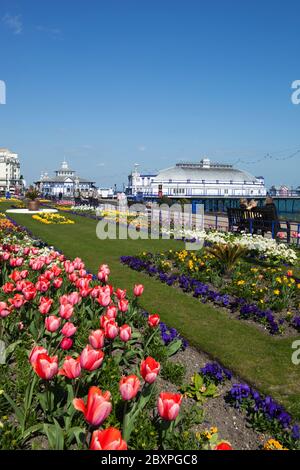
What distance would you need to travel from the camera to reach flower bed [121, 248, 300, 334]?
6.77 m

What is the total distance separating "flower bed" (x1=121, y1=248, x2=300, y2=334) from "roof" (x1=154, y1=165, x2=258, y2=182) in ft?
259

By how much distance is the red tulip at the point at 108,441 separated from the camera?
2.07 m

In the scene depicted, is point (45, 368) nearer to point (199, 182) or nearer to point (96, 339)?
point (96, 339)

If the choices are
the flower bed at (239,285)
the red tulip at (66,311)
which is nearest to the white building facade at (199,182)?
the flower bed at (239,285)

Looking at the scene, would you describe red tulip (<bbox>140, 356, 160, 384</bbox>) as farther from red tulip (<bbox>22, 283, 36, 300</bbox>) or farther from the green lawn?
red tulip (<bbox>22, 283, 36, 300</bbox>)

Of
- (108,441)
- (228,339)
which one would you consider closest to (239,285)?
(228,339)

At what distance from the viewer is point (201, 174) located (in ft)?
324

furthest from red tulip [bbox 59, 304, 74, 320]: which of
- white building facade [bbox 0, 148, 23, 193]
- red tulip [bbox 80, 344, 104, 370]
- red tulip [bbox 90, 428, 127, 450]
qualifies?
white building facade [bbox 0, 148, 23, 193]

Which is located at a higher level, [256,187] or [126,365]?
[256,187]

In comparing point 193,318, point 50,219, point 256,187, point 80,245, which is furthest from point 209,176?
point 193,318

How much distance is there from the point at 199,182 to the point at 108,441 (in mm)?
90331

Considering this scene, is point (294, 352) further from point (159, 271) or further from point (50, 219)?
A: point (50, 219)

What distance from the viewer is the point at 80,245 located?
14234 mm
